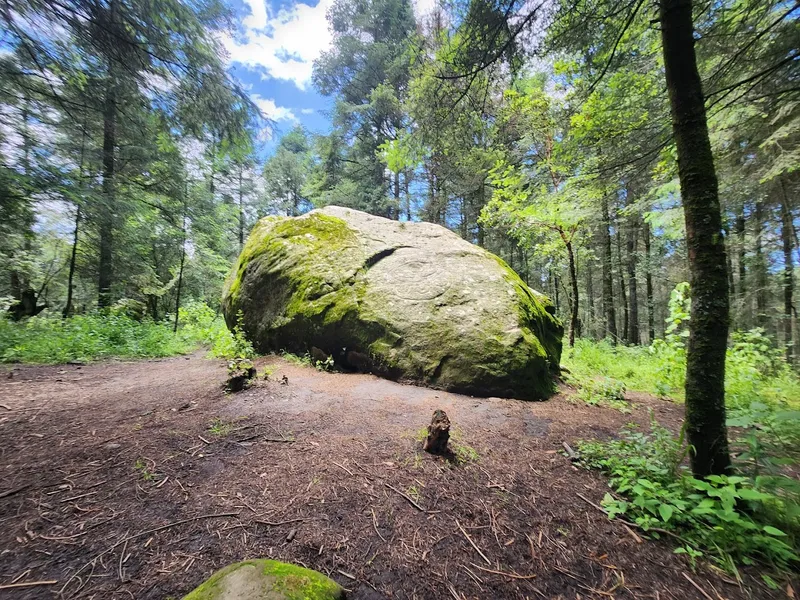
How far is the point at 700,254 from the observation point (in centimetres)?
222

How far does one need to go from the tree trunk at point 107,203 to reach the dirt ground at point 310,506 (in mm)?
5088

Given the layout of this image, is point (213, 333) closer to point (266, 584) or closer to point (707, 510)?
point (266, 584)

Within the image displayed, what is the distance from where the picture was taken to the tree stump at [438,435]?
275 centimetres

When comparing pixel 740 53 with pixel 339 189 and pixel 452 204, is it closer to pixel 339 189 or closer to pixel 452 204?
pixel 452 204

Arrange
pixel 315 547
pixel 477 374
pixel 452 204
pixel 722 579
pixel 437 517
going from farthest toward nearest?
pixel 452 204 < pixel 477 374 < pixel 437 517 < pixel 315 547 < pixel 722 579

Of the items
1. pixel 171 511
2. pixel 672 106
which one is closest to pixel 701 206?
pixel 672 106

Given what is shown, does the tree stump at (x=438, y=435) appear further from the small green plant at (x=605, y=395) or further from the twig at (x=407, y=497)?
the small green plant at (x=605, y=395)

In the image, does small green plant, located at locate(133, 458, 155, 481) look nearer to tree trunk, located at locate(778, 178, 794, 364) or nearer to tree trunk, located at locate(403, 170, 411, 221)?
tree trunk, located at locate(778, 178, 794, 364)

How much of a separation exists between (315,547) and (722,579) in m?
2.17

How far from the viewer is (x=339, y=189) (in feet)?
51.6

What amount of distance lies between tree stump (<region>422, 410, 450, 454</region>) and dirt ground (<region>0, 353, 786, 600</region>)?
136 mm

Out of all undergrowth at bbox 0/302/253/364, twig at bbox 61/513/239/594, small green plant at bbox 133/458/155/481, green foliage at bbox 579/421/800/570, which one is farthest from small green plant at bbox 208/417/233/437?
undergrowth at bbox 0/302/253/364

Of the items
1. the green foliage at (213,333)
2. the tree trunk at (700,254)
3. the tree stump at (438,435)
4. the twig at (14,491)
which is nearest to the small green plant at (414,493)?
the tree stump at (438,435)

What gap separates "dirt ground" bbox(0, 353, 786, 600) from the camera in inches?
62.4
